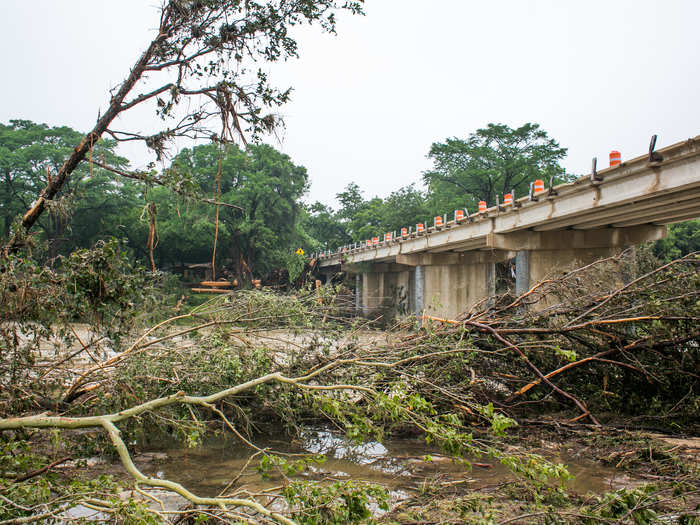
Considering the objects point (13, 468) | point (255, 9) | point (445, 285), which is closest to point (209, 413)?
point (13, 468)

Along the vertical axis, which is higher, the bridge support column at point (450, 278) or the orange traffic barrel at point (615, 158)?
the orange traffic barrel at point (615, 158)

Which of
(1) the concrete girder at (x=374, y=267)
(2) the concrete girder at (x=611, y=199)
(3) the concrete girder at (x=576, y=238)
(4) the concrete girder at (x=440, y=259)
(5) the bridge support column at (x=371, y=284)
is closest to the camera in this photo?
(2) the concrete girder at (x=611, y=199)

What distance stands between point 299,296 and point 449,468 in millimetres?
3069

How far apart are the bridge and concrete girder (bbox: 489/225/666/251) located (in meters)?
0.03

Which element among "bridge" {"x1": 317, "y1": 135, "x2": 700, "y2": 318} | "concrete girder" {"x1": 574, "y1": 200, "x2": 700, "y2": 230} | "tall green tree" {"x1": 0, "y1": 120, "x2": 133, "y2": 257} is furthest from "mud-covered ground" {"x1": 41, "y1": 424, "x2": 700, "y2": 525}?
"tall green tree" {"x1": 0, "y1": 120, "x2": 133, "y2": 257}

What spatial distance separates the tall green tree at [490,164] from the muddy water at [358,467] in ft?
110

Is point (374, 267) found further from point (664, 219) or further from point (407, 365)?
point (407, 365)

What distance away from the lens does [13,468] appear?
Result: 418 centimetres

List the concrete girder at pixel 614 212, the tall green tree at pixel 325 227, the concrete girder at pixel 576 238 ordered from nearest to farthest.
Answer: the concrete girder at pixel 614 212, the concrete girder at pixel 576 238, the tall green tree at pixel 325 227

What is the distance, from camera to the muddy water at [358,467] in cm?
498

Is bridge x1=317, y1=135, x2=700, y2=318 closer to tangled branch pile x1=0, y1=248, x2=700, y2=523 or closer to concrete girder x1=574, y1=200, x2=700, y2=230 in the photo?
concrete girder x1=574, y1=200, x2=700, y2=230

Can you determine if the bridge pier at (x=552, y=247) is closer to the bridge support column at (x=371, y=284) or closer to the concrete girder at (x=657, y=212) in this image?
the concrete girder at (x=657, y=212)

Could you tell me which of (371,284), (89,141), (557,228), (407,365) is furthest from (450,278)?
(89,141)

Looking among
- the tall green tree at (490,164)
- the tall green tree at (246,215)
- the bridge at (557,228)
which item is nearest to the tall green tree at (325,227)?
the tall green tree at (246,215)
